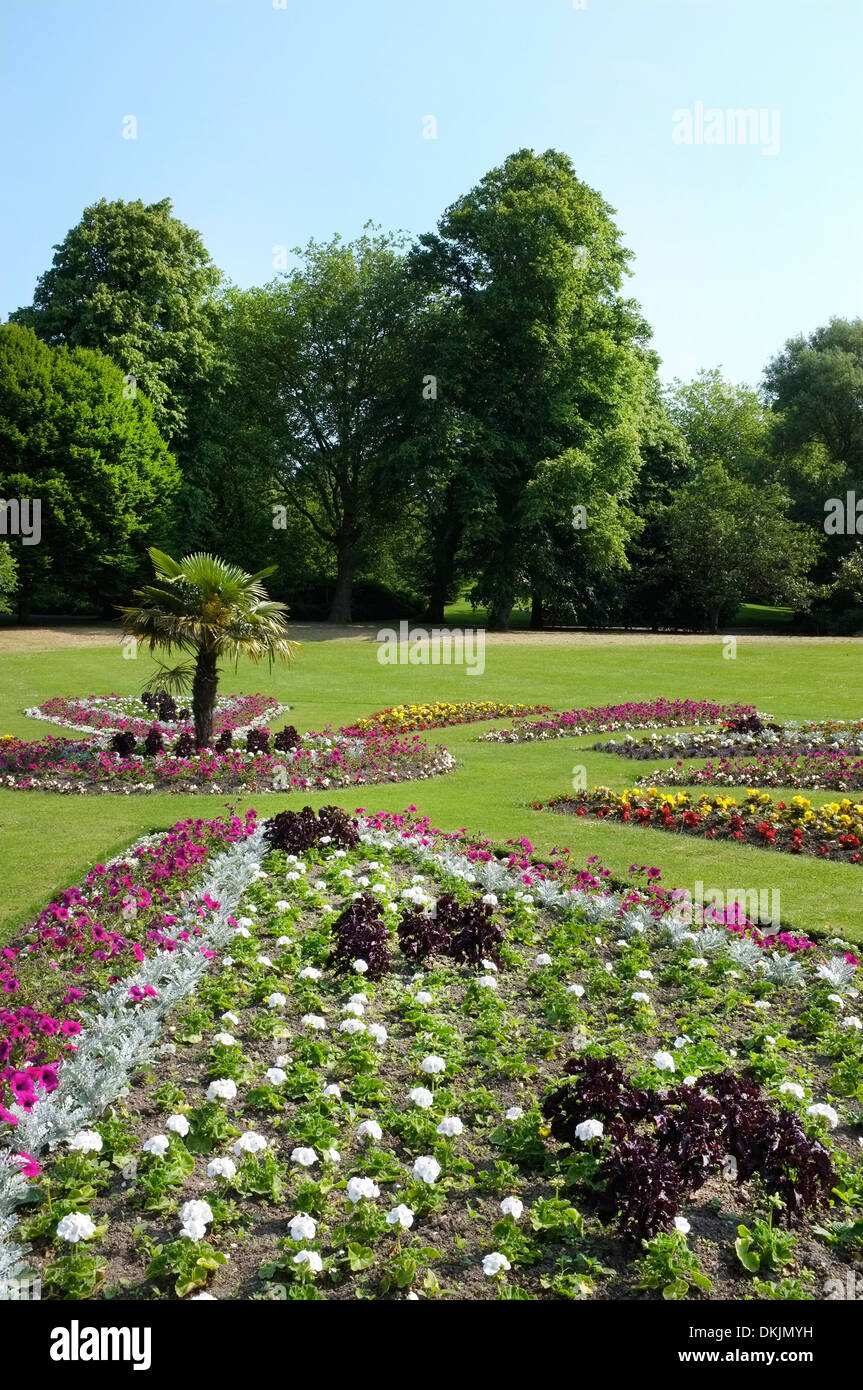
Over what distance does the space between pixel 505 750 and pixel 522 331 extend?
26591 mm

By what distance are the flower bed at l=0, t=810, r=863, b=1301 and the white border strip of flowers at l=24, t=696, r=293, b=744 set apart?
920 cm

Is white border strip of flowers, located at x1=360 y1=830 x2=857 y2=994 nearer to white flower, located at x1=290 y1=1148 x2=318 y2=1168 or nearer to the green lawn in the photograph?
the green lawn

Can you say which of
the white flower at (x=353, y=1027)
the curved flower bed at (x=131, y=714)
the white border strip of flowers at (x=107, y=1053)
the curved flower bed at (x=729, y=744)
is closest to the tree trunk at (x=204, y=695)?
the curved flower bed at (x=131, y=714)

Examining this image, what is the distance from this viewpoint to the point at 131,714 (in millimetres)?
18547

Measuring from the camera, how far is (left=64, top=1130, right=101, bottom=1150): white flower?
14.1ft

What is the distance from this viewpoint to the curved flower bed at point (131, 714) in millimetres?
16812

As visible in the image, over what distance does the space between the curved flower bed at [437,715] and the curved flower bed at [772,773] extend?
5394 mm

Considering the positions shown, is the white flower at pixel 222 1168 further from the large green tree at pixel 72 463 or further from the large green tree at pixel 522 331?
the large green tree at pixel 72 463
